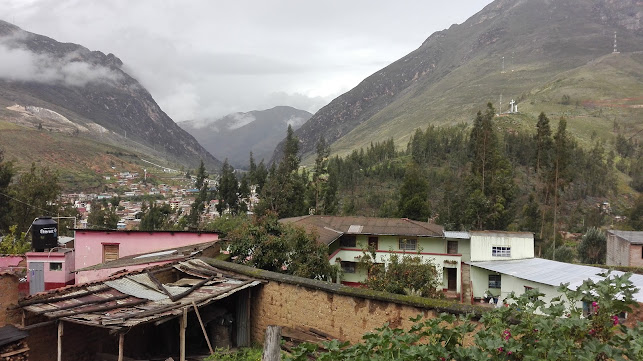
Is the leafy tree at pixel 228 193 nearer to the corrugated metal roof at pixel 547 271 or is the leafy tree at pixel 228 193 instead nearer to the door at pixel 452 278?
the door at pixel 452 278

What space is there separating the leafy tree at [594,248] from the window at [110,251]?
32.5 meters

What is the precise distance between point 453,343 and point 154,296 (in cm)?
688

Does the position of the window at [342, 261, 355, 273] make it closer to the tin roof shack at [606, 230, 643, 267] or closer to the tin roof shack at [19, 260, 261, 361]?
the tin roof shack at [19, 260, 261, 361]

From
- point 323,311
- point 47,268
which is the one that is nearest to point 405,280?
point 323,311

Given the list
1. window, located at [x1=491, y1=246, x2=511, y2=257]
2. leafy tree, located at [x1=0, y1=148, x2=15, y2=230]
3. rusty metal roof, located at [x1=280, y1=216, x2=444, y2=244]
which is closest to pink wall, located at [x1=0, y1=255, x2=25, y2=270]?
rusty metal roof, located at [x1=280, y1=216, x2=444, y2=244]

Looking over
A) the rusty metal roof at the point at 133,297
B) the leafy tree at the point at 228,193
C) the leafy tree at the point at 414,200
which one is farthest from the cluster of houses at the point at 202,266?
the leafy tree at the point at 228,193

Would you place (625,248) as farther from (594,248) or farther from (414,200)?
(414,200)

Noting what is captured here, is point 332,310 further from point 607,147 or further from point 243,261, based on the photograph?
point 607,147

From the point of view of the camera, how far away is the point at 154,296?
927cm

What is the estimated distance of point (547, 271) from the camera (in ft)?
64.8

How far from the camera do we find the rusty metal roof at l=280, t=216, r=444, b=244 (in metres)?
25.9

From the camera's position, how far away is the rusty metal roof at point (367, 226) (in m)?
25.9

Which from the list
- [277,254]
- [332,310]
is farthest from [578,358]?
[277,254]

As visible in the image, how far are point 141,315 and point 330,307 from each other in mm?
3864
